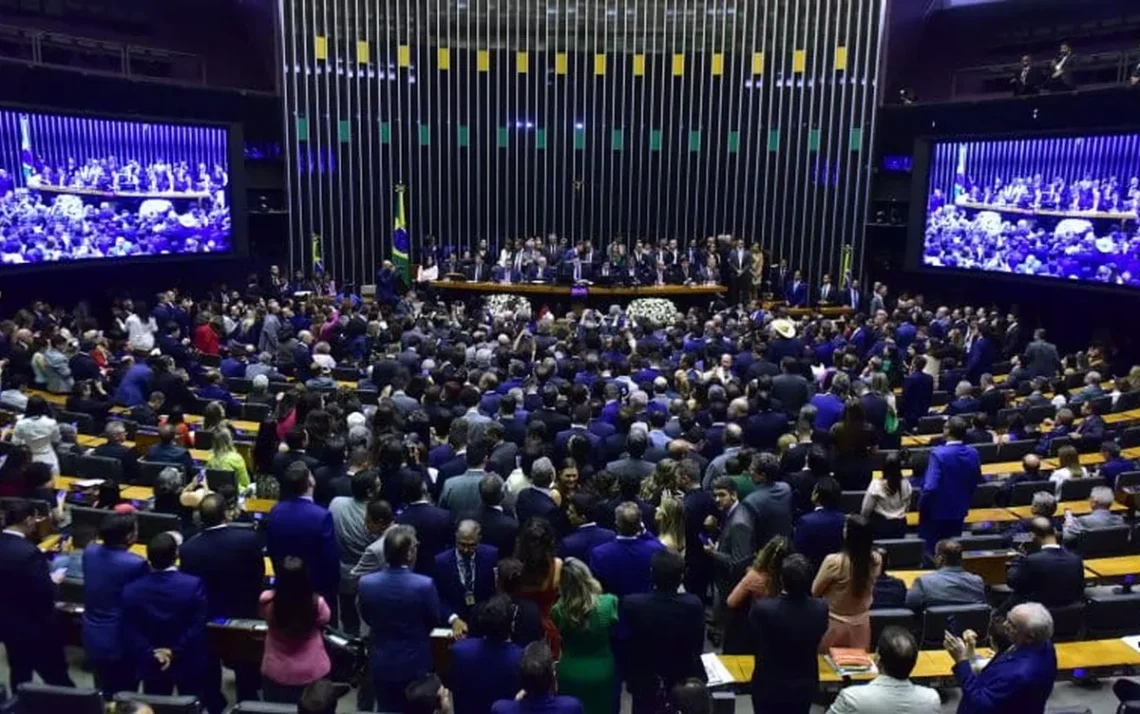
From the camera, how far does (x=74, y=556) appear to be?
5.57m

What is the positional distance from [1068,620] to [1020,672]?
2.07 metres

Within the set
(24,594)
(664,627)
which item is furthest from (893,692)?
(24,594)

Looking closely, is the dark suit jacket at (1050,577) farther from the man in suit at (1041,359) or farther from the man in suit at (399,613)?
the man in suit at (1041,359)

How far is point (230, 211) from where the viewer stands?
18.5m

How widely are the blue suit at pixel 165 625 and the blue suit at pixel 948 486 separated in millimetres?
5088

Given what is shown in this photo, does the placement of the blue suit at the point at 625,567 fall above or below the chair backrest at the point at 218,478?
above

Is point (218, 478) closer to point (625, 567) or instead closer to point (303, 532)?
point (303, 532)

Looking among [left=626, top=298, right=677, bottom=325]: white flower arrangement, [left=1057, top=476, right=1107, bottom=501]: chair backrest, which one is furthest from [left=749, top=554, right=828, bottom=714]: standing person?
[left=626, top=298, right=677, bottom=325]: white flower arrangement

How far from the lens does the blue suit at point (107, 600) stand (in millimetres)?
4680

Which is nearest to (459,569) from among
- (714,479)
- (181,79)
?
(714,479)

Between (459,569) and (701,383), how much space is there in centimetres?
498

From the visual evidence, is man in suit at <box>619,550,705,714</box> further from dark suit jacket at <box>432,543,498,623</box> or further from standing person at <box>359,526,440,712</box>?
standing person at <box>359,526,440,712</box>

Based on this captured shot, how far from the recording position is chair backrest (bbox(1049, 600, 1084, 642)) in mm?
5578

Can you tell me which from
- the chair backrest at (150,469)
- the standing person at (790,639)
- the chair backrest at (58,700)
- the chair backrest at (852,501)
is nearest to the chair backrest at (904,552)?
the chair backrest at (852,501)
